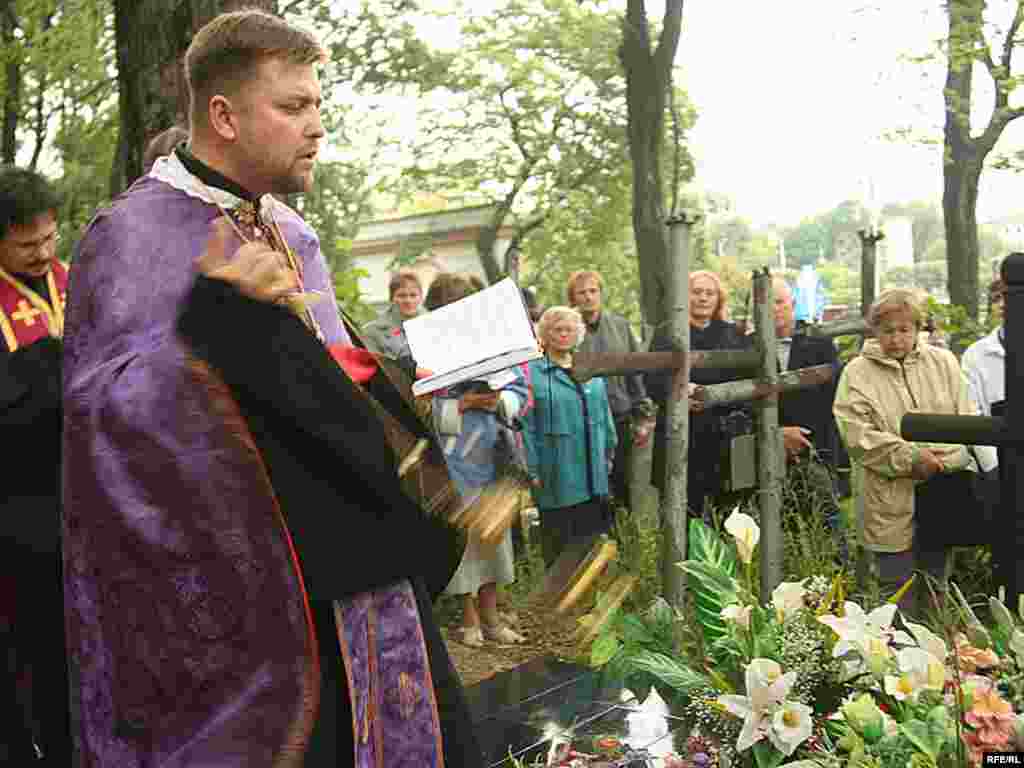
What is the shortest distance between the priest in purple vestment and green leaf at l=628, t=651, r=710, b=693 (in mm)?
497

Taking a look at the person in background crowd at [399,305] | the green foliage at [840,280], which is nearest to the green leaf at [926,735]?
the person in background crowd at [399,305]

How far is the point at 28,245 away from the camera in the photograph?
3.10 m

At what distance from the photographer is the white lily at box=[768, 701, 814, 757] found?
7.13 ft

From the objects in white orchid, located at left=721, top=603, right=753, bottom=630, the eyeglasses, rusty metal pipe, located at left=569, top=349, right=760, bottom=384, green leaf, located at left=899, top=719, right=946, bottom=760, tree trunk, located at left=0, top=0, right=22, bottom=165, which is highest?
tree trunk, located at left=0, top=0, right=22, bottom=165

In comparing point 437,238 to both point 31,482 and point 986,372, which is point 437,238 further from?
point 31,482

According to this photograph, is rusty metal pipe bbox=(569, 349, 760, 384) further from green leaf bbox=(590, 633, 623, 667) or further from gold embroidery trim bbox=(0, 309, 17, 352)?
gold embroidery trim bbox=(0, 309, 17, 352)

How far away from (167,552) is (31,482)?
0.81 metres

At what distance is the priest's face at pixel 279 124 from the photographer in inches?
88.2

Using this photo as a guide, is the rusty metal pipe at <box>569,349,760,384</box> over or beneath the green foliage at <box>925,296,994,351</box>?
over

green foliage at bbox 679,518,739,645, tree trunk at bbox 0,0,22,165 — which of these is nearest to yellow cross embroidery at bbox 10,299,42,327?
green foliage at bbox 679,518,739,645

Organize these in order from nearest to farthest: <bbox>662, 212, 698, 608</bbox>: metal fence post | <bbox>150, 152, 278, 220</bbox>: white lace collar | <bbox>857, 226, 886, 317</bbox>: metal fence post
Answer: <bbox>150, 152, 278, 220</bbox>: white lace collar, <bbox>662, 212, 698, 608</bbox>: metal fence post, <bbox>857, 226, 886, 317</bbox>: metal fence post

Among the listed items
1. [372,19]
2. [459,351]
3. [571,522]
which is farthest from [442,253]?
[459,351]

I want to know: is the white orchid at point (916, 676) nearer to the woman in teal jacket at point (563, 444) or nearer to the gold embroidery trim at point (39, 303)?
the gold embroidery trim at point (39, 303)

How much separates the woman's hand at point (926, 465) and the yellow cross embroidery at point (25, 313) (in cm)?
374
